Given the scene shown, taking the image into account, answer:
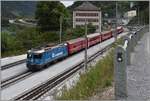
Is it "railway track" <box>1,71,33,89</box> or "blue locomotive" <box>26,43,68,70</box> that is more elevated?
"blue locomotive" <box>26,43,68,70</box>

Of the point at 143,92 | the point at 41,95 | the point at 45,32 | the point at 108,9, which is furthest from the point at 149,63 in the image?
the point at 108,9

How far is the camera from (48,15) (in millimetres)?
69062

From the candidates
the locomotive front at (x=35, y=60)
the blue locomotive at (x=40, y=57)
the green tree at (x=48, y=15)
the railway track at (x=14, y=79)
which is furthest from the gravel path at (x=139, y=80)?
the green tree at (x=48, y=15)

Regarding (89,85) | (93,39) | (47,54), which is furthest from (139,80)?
(93,39)

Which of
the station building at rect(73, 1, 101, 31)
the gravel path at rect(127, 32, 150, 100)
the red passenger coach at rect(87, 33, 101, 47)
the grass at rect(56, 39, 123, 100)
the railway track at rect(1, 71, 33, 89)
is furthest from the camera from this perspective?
the station building at rect(73, 1, 101, 31)

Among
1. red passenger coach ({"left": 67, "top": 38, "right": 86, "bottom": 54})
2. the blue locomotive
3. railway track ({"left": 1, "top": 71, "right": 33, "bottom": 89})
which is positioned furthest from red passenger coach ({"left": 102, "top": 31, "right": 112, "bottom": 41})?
railway track ({"left": 1, "top": 71, "right": 33, "bottom": 89})

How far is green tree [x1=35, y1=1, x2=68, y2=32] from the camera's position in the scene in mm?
68000

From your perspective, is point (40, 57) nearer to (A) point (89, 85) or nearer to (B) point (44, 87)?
(B) point (44, 87)

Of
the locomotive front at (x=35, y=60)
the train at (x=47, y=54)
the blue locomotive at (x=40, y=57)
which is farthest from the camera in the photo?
the train at (x=47, y=54)

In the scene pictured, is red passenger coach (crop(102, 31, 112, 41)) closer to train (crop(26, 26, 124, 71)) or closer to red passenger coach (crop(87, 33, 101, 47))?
red passenger coach (crop(87, 33, 101, 47))

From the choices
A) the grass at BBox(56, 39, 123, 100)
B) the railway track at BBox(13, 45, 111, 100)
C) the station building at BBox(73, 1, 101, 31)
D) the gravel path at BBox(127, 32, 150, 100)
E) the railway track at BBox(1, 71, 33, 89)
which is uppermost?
the station building at BBox(73, 1, 101, 31)

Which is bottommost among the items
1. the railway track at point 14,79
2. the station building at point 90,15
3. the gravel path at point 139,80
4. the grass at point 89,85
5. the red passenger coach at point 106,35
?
the railway track at point 14,79

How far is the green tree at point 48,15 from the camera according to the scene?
68000 millimetres

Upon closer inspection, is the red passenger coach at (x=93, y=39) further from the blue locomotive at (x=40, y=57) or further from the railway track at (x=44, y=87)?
the railway track at (x=44, y=87)
